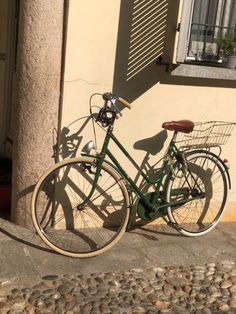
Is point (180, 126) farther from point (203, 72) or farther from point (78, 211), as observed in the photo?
point (78, 211)

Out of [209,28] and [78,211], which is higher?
[209,28]

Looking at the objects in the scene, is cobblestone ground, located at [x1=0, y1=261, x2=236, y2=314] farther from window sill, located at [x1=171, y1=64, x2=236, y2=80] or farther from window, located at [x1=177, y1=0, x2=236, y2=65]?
window, located at [x1=177, y1=0, x2=236, y2=65]

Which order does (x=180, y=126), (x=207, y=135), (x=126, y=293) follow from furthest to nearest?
1. (x=207, y=135)
2. (x=180, y=126)
3. (x=126, y=293)

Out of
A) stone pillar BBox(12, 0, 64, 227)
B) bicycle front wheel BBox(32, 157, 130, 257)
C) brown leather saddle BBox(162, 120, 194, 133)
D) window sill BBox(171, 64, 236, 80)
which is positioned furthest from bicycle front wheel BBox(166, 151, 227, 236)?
stone pillar BBox(12, 0, 64, 227)

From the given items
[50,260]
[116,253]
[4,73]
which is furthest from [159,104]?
[4,73]

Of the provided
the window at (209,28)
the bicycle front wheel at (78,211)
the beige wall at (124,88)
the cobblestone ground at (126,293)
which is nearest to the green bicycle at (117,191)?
the bicycle front wheel at (78,211)

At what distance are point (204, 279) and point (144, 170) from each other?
4.25 feet

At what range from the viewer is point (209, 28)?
4938mm

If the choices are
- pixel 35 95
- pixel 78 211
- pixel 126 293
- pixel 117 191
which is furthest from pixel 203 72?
pixel 126 293

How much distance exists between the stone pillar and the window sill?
1.09 metres

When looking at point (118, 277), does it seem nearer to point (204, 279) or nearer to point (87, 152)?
point (204, 279)

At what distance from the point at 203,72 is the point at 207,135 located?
0.73m

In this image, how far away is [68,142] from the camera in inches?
185

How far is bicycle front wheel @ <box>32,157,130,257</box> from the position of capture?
14.5 feet
